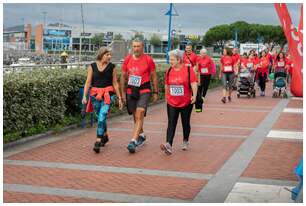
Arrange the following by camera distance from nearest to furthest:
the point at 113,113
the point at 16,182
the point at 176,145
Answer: the point at 16,182 → the point at 176,145 → the point at 113,113

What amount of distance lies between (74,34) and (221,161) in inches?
2785

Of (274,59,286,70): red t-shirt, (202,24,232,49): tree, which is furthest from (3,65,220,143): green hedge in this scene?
(202,24,232,49): tree

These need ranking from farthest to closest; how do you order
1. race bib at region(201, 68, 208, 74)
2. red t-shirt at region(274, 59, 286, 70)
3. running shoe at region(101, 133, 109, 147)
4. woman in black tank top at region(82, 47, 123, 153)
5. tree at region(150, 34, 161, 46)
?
tree at region(150, 34, 161, 46) < red t-shirt at region(274, 59, 286, 70) < race bib at region(201, 68, 208, 74) < running shoe at region(101, 133, 109, 147) < woman in black tank top at region(82, 47, 123, 153)

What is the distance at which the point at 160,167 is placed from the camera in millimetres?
7637

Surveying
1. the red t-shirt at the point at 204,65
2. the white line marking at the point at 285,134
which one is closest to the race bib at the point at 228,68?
the red t-shirt at the point at 204,65

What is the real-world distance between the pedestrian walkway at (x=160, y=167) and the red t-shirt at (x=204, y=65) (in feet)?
17.2

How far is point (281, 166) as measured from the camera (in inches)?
304

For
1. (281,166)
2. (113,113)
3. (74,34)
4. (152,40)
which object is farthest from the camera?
(74,34)

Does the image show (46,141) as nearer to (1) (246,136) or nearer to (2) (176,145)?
(2) (176,145)

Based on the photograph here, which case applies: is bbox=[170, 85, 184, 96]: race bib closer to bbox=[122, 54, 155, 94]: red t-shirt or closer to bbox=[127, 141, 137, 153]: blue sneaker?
bbox=[122, 54, 155, 94]: red t-shirt

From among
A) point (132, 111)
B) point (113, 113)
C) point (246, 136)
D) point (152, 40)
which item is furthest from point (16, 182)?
point (152, 40)

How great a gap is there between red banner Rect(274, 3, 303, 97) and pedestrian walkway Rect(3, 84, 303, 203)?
6.39 ft

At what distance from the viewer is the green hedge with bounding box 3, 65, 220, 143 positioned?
9367 millimetres

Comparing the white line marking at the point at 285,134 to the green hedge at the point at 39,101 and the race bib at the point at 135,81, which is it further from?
the green hedge at the point at 39,101
